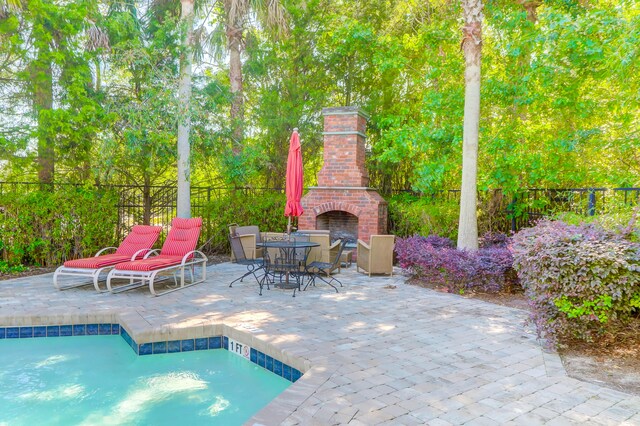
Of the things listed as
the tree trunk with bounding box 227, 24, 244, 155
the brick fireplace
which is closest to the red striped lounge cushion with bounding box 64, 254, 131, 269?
the brick fireplace

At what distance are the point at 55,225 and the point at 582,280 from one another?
8.87 m

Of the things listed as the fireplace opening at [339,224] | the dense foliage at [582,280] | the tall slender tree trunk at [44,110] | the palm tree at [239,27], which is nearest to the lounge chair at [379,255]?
the fireplace opening at [339,224]

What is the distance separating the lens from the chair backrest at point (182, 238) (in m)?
7.67

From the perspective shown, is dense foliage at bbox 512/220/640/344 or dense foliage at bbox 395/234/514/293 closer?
dense foliage at bbox 512/220/640/344

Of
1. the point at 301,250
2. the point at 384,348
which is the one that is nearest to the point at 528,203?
the point at 301,250

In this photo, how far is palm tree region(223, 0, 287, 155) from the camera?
11195 millimetres

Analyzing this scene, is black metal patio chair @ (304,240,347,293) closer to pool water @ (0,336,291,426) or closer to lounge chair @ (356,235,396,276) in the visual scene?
lounge chair @ (356,235,396,276)

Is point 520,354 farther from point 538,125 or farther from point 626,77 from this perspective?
point 538,125

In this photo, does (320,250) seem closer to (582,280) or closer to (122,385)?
(122,385)

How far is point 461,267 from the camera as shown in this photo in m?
7.10

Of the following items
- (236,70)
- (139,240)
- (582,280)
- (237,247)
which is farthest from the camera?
(236,70)

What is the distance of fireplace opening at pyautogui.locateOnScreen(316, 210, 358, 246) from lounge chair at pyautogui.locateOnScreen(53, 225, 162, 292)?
4158 mm

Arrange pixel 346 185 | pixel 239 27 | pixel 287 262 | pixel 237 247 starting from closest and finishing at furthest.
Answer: pixel 287 262 < pixel 237 247 < pixel 346 185 < pixel 239 27

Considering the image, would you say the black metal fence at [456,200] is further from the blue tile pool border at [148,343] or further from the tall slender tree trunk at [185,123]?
the blue tile pool border at [148,343]
